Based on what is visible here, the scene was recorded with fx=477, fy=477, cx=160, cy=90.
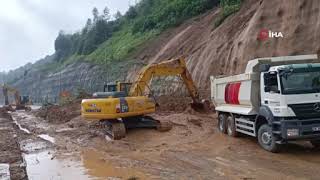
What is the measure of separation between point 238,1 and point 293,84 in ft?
79.8

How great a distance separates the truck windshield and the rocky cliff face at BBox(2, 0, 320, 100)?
925 cm

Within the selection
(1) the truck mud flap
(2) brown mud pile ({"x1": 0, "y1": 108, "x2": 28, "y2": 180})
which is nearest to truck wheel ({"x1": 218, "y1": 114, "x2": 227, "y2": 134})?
(1) the truck mud flap

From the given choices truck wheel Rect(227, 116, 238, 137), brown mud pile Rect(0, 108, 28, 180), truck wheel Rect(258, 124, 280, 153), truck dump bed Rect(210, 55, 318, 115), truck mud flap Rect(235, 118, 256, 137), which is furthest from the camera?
truck wheel Rect(227, 116, 238, 137)

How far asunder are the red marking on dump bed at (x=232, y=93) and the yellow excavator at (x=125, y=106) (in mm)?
3359

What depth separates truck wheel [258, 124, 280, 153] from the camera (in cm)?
1330

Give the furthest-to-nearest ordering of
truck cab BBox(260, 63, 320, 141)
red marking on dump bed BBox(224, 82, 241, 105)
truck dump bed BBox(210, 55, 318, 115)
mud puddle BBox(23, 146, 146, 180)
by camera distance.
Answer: red marking on dump bed BBox(224, 82, 241, 105), truck dump bed BBox(210, 55, 318, 115), truck cab BBox(260, 63, 320, 141), mud puddle BBox(23, 146, 146, 180)

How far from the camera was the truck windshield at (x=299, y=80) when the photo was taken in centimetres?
1275

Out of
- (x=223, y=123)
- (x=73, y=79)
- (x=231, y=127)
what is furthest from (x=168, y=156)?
(x=73, y=79)

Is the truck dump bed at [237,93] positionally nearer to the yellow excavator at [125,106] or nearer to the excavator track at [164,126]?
the excavator track at [164,126]

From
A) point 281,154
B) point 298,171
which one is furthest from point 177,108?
point 298,171

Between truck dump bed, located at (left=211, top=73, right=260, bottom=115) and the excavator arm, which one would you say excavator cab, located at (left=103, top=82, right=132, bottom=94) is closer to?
the excavator arm

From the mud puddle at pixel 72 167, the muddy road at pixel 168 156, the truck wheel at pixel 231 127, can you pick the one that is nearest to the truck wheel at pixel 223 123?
the muddy road at pixel 168 156

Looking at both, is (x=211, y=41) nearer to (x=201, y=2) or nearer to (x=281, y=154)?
(x=201, y=2)

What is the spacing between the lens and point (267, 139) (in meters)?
13.6
